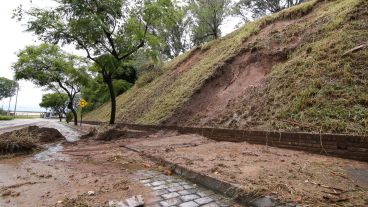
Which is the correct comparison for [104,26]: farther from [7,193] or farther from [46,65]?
[46,65]

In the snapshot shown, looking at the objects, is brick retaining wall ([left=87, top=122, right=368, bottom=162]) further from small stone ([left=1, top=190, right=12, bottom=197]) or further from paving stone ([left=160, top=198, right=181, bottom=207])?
small stone ([left=1, top=190, right=12, bottom=197])

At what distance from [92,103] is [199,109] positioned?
27467mm

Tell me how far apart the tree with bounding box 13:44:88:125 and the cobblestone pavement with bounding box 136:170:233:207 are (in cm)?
2164

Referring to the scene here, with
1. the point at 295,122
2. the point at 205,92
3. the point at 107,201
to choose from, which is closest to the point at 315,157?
the point at 295,122

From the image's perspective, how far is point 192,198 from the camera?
3902 mm

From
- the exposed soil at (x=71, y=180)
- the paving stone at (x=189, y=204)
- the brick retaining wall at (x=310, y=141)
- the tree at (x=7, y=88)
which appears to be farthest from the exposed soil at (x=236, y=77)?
the tree at (x=7, y=88)

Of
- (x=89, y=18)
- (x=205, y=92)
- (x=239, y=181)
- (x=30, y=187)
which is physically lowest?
(x=30, y=187)

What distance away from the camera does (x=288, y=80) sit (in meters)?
8.30

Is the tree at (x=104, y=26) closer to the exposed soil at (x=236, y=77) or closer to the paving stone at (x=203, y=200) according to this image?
the exposed soil at (x=236, y=77)

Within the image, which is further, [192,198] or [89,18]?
[89,18]

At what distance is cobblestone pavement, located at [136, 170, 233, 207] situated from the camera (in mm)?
3695

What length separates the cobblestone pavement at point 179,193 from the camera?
3.70 metres

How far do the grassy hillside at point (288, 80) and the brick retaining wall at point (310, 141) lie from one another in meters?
0.23

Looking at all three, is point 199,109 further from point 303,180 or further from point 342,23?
point 303,180
